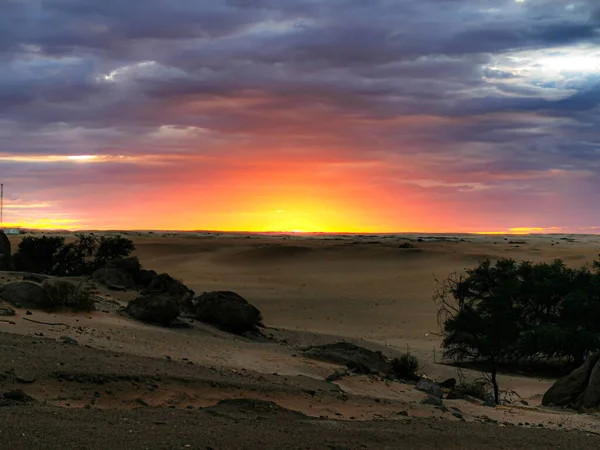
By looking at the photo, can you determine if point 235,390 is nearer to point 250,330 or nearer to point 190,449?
point 190,449

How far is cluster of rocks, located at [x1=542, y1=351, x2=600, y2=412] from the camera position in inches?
502

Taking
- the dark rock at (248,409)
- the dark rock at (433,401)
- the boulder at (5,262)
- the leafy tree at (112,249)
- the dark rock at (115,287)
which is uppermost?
the leafy tree at (112,249)

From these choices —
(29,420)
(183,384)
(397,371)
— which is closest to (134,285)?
(397,371)

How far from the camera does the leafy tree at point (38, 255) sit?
2719 centimetres

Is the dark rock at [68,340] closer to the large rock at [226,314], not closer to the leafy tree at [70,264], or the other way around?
the large rock at [226,314]

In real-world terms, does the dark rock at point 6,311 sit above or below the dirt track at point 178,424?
above

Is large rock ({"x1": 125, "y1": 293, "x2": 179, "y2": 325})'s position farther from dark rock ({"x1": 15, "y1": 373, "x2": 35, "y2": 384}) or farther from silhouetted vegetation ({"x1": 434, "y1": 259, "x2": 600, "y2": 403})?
dark rock ({"x1": 15, "y1": 373, "x2": 35, "y2": 384})

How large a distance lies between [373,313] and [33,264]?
14.1 m

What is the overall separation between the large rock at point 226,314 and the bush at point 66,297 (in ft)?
9.83

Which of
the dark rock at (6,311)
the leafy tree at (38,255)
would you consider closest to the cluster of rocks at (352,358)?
the dark rock at (6,311)

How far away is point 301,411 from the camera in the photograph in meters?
9.58

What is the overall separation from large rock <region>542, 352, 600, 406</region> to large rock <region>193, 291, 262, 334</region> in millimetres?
8054

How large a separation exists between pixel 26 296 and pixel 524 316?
13124mm

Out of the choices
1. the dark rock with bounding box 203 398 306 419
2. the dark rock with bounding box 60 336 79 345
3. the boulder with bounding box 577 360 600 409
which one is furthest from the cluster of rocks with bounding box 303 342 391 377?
the dark rock with bounding box 60 336 79 345
